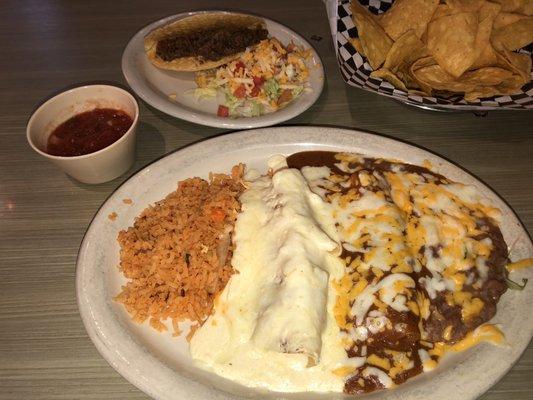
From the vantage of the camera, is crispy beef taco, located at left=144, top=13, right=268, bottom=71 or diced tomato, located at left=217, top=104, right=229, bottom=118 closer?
diced tomato, located at left=217, top=104, right=229, bottom=118

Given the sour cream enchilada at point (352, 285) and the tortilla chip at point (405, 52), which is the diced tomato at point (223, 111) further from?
the tortilla chip at point (405, 52)

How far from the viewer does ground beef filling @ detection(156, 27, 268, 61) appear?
9.25 ft

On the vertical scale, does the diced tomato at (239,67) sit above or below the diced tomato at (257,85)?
above

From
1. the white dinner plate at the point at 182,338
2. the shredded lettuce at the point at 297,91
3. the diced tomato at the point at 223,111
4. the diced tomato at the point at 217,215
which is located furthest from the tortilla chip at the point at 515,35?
the diced tomato at the point at 217,215

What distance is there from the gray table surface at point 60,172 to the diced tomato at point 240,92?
28cm

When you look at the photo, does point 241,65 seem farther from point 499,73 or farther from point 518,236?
point 518,236

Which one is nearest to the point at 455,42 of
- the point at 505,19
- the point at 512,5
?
the point at 505,19

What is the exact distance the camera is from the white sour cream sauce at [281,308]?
162 centimetres

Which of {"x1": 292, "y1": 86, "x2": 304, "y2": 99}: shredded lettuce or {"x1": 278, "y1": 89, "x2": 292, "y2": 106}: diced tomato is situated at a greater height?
{"x1": 292, "y1": 86, "x2": 304, "y2": 99}: shredded lettuce

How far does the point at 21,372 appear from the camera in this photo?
174 centimetres

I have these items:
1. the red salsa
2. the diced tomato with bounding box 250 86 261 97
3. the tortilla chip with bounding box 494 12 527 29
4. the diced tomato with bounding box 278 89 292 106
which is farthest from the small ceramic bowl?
the tortilla chip with bounding box 494 12 527 29

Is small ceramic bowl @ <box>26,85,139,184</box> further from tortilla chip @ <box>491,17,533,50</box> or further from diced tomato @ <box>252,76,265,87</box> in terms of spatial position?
tortilla chip @ <box>491,17,533,50</box>

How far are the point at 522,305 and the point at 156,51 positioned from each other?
227cm

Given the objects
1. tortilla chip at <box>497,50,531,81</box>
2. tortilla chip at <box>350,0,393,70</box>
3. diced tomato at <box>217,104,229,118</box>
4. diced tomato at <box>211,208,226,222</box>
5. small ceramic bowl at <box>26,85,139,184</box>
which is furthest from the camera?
diced tomato at <box>217,104,229,118</box>
